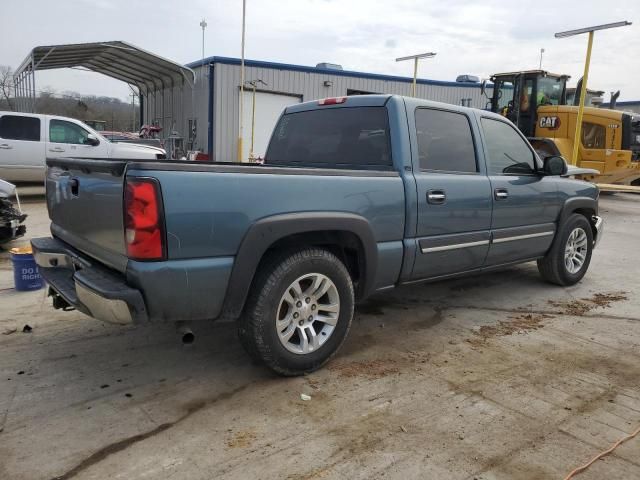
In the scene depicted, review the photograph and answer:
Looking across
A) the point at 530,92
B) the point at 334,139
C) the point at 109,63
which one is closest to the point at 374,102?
the point at 334,139

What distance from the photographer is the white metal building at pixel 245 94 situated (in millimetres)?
18938

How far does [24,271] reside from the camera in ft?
16.6

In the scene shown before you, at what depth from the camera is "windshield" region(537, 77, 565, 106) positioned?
45.7 feet

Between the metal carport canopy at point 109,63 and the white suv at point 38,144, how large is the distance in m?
4.39

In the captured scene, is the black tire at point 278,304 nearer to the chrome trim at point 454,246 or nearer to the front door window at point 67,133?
the chrome trim at point 454,246

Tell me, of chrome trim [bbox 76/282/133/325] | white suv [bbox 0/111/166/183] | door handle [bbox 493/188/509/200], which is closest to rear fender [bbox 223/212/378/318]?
chrome trim [bbox 76/282/133/325]

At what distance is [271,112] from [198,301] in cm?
1836

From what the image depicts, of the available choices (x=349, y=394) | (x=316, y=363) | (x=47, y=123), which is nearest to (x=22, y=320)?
(x=316, y=363)

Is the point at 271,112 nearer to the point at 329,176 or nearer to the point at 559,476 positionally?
the point at 329,176

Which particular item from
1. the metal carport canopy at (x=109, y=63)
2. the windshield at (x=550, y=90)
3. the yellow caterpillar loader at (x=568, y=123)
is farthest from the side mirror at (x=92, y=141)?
the windshield at (x=550, y=90)

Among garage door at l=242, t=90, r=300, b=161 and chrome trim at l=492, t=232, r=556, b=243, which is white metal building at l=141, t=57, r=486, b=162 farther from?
chrome trim at l=492, t=232, r=556, b=243

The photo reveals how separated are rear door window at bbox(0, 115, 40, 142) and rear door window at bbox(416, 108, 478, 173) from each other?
1087cm

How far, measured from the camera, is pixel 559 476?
249cm

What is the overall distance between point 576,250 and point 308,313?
3.96 metres
